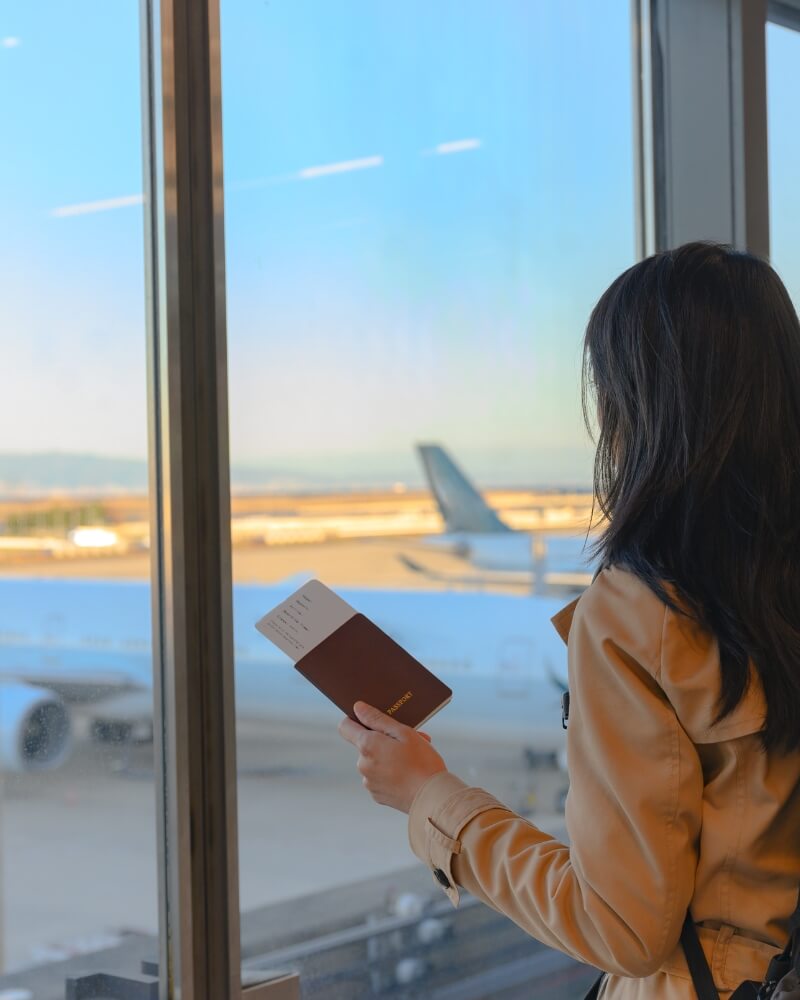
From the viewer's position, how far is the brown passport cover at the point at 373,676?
1237 millimetres

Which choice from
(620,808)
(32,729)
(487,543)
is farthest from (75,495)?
(487,543)

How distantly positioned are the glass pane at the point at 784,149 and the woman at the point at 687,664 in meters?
2.04

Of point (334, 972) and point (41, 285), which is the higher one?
point (41, 285)

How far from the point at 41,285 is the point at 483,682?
4.61ft

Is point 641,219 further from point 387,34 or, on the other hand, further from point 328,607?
point 328,607

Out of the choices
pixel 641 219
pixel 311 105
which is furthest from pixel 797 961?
pixel 641 219

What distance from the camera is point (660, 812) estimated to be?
96 cm

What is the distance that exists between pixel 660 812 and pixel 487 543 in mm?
1756

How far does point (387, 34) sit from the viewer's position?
97.0 inches

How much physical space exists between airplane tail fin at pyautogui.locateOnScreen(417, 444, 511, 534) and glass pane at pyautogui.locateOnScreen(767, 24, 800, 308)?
0.99 meters

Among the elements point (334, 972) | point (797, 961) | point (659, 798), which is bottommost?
point (334, 972)

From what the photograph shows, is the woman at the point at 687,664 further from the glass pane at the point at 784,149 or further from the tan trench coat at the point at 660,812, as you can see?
the glass pane at the point at 784,149

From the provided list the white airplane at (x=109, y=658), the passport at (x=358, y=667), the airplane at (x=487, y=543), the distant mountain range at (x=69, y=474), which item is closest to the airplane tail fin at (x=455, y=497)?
the airplane at (x=487, y=543)

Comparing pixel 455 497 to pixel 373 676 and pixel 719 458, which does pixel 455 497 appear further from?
pixel 719 458
